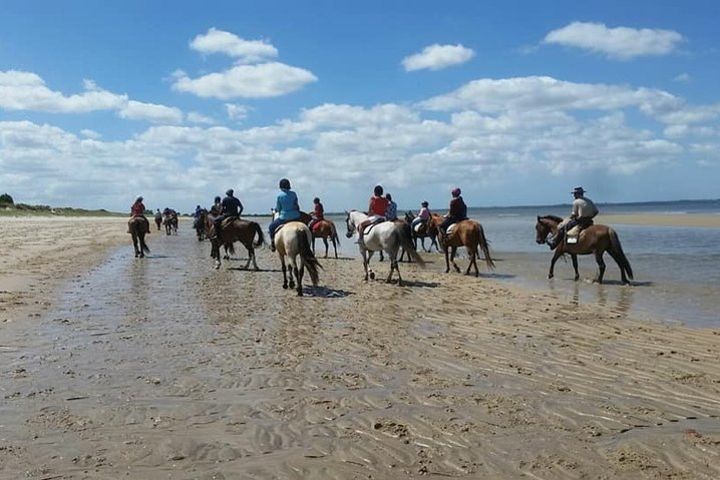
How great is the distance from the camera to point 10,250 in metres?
23.9

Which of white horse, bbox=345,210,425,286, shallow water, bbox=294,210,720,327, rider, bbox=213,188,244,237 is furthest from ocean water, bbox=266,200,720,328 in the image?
rider, bbox=213,188,244,237

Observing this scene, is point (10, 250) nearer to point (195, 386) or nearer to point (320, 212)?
point (320, 212)

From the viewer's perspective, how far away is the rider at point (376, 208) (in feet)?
53.2

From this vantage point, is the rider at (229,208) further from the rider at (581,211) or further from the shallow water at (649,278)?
the rider at (581,211)

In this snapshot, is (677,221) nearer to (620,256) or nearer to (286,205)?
(620,256)

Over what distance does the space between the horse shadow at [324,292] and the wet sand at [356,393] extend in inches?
70.3

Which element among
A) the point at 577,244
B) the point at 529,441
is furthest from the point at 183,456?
the point at 577,244

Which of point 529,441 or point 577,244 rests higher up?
point 577,244

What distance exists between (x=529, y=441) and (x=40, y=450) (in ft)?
12.6

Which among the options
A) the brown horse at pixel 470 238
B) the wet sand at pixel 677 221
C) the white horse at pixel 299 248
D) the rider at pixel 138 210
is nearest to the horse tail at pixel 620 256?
the brown horse at pixel 470 238

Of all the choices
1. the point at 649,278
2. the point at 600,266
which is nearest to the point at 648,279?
the point at 649,278

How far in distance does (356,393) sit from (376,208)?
10.5 m

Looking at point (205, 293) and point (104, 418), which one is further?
point (205, 293)

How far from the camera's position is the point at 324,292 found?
13594mm
